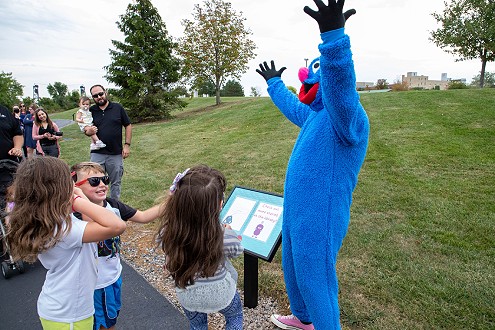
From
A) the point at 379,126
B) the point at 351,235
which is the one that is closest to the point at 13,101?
the point at 379,126

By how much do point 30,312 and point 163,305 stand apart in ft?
3.93

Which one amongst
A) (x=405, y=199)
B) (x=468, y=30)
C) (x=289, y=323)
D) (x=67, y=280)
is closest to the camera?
(x=67, y=280)

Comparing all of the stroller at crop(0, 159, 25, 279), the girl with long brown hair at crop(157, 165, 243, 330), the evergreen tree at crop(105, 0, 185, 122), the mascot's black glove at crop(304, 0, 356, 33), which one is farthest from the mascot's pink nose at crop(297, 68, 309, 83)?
the evergreen tree at crop(105, 0, 185, 122)

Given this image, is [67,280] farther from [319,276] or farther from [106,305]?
[319,276]

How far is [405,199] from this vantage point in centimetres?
484

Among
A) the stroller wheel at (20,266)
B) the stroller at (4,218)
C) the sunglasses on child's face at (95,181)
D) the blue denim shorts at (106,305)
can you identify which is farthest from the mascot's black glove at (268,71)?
the stroller wheel at (20,266)

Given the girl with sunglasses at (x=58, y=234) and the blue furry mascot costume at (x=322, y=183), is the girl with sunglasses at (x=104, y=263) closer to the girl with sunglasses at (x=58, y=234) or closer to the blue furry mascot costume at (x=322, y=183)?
the girl with sunglasses at (x=58, y=234)

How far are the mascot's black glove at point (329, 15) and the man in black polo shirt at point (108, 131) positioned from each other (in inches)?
160

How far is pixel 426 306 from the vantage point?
2682 millimetres

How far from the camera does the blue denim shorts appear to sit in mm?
2052

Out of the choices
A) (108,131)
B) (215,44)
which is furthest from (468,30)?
(108,131)

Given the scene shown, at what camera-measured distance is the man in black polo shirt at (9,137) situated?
12.9ft

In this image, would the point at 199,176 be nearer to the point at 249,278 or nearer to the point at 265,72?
the point at 265,72

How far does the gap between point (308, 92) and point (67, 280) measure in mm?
1587
